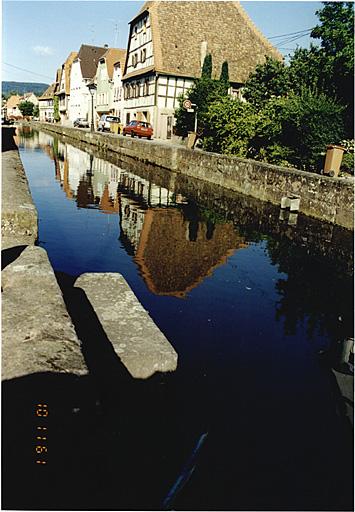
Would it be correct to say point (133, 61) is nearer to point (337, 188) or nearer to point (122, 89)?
point (122, 89)

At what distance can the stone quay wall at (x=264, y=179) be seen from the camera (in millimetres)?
12211

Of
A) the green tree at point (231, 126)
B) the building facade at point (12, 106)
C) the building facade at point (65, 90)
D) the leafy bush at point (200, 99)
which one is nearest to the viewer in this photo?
the green tree at point (231, 126)

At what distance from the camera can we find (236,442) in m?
3.58

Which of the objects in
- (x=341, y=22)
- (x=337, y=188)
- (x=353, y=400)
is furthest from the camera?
(x=341, y=22)

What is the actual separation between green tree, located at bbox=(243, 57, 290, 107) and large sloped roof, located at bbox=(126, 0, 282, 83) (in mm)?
6174

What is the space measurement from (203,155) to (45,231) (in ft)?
39.1

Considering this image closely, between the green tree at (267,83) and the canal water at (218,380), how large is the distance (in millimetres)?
17916

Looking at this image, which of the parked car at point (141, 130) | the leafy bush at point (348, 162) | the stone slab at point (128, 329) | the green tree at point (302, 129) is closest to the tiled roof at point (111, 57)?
the parked car at point (141, 130)

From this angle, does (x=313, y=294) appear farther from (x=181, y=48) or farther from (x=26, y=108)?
(x=26, y=108)

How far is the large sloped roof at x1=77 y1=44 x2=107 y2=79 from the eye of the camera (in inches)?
2702

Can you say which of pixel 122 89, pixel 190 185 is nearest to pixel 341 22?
pixel 190 185

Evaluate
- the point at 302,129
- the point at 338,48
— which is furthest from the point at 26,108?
the point at 302,129

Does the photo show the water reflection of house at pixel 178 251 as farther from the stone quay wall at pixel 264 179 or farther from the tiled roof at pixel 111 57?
the tiled roof at pixel 111 57

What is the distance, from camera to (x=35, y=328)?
2730mm
